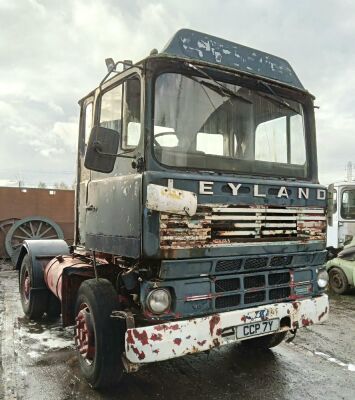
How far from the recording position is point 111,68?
3.40 meters

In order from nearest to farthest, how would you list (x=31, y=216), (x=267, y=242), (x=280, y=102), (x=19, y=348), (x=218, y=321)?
(x=218, y=321) → (x=267, y=242) → (x=280, y=102) → (x=19, y=348) → (x=31, y=216)

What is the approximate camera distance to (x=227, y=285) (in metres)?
3.45

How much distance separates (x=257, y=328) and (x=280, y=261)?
65 centimetres

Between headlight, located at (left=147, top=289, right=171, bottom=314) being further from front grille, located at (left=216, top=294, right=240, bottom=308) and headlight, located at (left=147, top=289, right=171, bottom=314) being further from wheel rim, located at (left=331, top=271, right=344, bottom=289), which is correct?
wheel rim, located at (left=331, top=271, right=344, bottom=289)

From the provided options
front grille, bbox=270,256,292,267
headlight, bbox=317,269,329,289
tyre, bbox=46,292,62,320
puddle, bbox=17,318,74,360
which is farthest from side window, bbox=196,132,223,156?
tyre, bbox=46,292,62,320

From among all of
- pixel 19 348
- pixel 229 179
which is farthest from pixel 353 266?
pixel 19 348

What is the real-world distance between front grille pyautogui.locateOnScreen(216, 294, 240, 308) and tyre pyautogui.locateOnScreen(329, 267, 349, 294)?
4919 millimetres

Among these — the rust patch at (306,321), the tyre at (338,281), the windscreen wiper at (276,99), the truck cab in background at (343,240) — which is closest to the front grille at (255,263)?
the rust patch at (306,321)

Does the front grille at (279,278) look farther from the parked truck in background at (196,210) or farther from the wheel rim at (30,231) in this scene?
the wheel rim at (30,231)

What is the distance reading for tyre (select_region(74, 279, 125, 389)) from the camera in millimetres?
3301

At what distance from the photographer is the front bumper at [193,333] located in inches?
117

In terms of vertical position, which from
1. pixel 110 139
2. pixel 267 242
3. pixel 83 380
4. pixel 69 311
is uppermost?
pixel 110 139

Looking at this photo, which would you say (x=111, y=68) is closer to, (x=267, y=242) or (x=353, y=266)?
(x=267, y=242)

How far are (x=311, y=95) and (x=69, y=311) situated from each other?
326 cm
